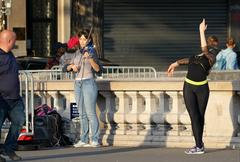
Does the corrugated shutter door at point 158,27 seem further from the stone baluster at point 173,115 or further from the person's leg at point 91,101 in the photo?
the person's leg at point 91,101

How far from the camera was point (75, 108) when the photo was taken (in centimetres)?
1250

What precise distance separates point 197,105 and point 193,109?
0.27 ft

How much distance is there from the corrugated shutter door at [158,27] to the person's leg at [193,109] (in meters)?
17.7

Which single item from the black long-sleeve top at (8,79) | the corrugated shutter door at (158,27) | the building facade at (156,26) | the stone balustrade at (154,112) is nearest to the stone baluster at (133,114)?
the stone balustrade at (154,112)

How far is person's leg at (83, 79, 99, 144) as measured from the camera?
38.5 feet

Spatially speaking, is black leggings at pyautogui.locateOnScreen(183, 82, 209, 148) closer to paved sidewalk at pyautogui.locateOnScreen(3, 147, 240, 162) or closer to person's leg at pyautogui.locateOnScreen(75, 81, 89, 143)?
paved sidewalk at pyautogui.locateOnScreen(3, 147, 240, 162)

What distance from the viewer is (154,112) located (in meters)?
12.0

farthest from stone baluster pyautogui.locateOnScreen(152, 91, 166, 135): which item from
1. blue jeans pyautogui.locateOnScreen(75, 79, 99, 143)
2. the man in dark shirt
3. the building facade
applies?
the building facade

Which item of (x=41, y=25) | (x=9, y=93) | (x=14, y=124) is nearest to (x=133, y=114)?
(x=14, y=124)

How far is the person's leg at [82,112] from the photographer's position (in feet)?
38.9

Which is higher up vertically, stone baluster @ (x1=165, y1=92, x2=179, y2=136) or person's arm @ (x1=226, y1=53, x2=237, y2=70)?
person's arm @ (x1=226, y1=53, x2=237, y2=70)

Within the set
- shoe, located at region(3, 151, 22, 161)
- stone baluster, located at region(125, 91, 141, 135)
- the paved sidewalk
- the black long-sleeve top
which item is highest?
the black long-sleeve top

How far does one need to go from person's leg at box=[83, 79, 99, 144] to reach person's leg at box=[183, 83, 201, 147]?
153cm

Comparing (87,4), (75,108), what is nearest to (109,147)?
(75,108)
